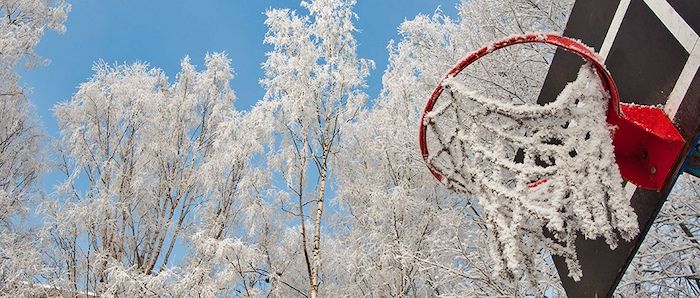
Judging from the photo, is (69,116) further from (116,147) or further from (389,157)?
(389,157)

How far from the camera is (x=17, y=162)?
34.5 ft

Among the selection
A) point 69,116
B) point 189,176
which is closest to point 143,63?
point 69,116

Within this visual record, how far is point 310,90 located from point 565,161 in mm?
7381

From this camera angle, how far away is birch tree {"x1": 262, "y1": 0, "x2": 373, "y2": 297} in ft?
30.2

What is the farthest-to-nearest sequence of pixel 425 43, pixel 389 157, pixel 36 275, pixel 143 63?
1. pixel 143 63
2. pixel 389 157
3. pixel 425 43
4. pixel 36 275

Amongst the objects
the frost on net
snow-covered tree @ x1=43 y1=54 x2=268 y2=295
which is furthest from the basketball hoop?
snow-covered tree @ x1=43 y1=54 x2=268 y2=295

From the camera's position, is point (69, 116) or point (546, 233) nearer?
point (546, 233)

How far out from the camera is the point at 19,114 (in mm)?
10703

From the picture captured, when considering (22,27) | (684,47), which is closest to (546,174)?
(684,47)

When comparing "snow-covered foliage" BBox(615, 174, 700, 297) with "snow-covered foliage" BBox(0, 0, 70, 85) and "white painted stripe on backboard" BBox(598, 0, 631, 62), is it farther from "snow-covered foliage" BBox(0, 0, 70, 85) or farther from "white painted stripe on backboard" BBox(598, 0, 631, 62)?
"snow-covered foliage" BBox(0, 0, 70, 85)

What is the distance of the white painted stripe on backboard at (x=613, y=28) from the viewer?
276 cm

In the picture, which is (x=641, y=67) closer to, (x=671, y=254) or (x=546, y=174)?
(x=546, y=174)

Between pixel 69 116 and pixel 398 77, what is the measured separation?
21.3ft

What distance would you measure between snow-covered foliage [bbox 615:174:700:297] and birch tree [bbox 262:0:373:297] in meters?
4.58
